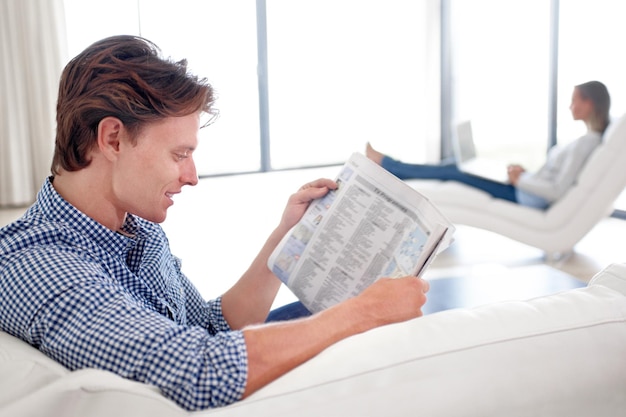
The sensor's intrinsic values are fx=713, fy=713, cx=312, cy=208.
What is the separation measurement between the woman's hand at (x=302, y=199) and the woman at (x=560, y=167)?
2507mm

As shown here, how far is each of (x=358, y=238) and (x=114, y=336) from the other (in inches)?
21.0

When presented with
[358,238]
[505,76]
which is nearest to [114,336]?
[358,238]

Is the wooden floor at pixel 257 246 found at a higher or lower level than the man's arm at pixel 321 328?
lower

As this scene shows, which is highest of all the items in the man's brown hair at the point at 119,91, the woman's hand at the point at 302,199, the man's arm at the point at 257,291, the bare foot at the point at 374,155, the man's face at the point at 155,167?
the man's brown hair at the point at 119,91

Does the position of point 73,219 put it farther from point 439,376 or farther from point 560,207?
point 560,207

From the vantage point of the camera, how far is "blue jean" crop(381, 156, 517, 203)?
3809mm

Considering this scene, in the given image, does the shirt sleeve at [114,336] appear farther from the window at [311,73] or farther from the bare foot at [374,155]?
the window at [311,73]

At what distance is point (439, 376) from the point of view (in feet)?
2.31

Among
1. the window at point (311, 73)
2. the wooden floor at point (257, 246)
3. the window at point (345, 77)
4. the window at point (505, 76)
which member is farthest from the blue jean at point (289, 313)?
the window at point (345, 77)

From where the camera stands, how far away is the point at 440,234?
1105mm

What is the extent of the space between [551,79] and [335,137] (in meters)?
3.08

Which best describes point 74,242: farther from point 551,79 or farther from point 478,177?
point 551,79

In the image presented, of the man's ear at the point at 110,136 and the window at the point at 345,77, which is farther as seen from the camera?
the window at the point at 345,77

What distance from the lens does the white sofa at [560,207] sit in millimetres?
3402
